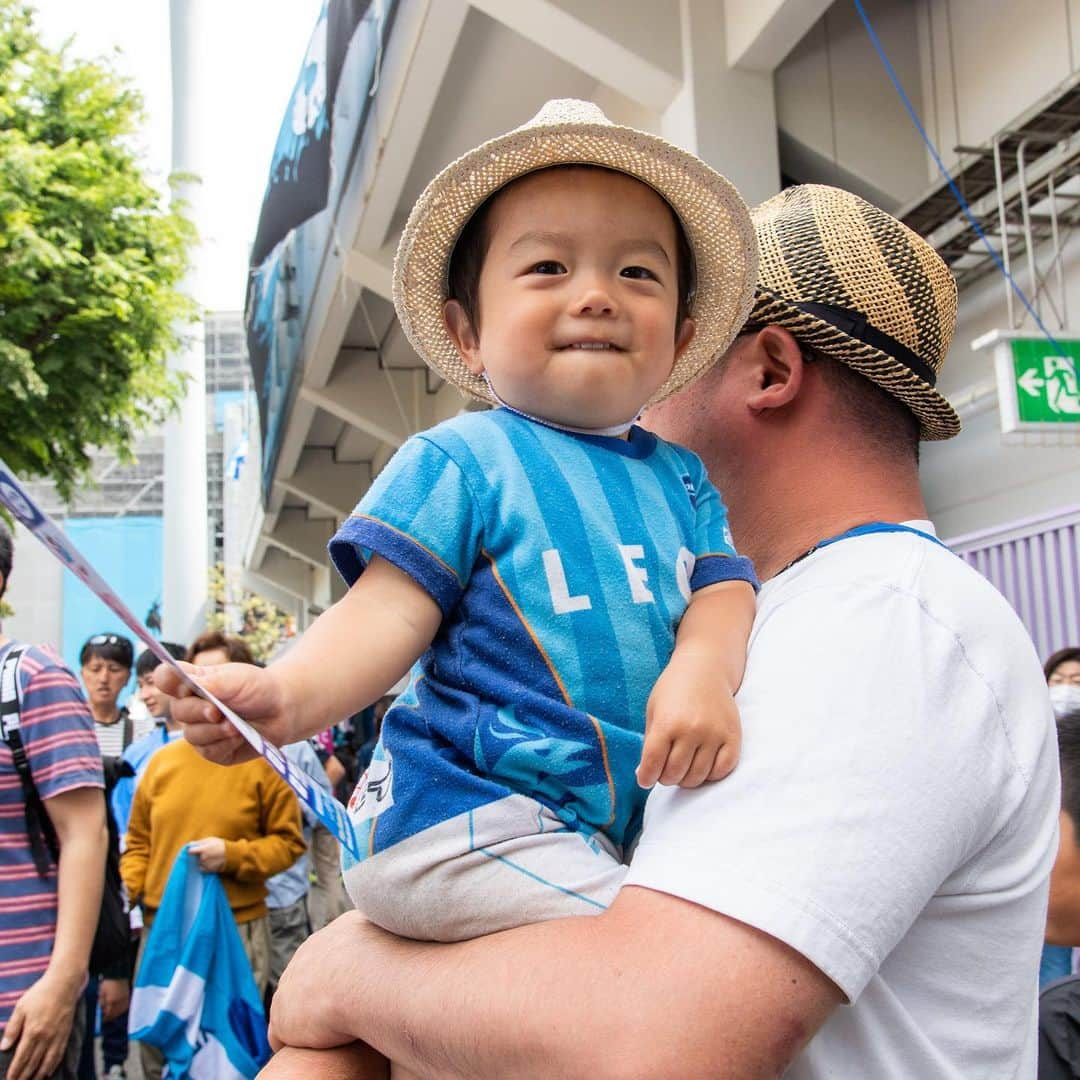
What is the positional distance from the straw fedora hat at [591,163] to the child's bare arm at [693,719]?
24.8 inches

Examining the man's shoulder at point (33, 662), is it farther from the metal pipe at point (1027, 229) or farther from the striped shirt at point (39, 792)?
the metal pipe at point (1027, 229)

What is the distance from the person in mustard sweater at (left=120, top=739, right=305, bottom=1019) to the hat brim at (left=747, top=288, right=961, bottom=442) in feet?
13.2

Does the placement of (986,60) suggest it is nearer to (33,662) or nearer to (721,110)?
(721,110)

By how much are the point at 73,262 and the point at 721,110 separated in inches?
324

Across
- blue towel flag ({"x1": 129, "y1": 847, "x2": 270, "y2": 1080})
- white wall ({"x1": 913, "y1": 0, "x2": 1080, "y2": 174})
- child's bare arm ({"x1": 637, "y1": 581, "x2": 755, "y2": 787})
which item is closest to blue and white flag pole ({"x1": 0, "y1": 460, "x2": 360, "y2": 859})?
child's bare arm ({"x1": 637, "y1": 581, "x2": 755, "y2": 787})

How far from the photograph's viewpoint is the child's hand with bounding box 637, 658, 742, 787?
1249 millimetres

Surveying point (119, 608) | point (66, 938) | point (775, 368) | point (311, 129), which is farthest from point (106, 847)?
point (311, 129)

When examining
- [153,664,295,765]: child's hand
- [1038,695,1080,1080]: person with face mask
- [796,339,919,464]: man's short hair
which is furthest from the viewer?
[1038,695,1080,1080]: person with face mask

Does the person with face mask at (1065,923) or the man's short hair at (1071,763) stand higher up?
the man's short hair at (1071,763)

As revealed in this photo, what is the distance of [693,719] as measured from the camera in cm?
125

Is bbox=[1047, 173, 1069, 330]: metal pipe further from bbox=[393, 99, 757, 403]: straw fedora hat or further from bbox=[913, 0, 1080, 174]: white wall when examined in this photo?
bbox=[393, 99, 757, 403]: straw fedora hat

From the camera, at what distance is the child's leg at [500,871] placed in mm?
1314

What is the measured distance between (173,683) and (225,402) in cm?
5279

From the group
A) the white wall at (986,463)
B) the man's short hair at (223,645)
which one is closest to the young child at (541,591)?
the man's short hair at (223,645)
